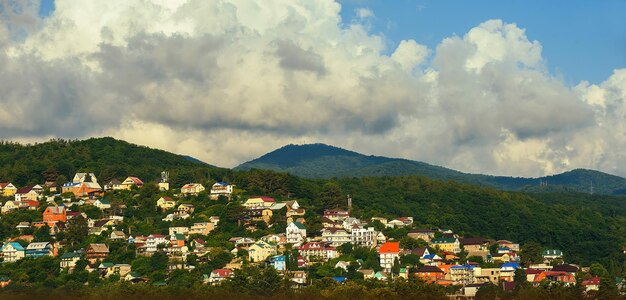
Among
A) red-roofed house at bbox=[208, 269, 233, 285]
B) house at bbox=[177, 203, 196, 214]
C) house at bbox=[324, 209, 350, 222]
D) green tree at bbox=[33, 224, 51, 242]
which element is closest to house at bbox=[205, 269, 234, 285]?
red-roofed house at bbox=[208, 269, 233, 285]

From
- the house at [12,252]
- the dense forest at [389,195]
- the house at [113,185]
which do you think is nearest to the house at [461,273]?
the dense forest at [389,195]

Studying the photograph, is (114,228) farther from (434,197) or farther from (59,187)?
(434,197)

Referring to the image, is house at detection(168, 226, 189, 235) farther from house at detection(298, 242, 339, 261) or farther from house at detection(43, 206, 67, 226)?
house at detection(298, 242, 339, 261)

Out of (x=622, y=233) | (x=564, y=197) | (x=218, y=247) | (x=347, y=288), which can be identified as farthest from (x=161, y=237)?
(x=564, y=197)

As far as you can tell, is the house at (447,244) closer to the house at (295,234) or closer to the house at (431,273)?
the house at (431,273)

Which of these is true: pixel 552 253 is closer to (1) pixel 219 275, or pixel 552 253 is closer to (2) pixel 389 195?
(2) pixel 389 195
